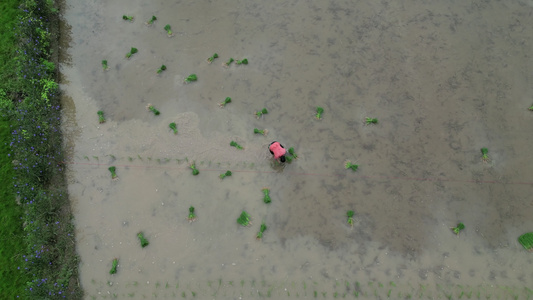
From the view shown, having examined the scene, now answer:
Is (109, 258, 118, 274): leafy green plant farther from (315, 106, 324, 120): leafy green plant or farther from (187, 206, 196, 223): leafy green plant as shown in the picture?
(315, 106, 324, 120): leafy green plant

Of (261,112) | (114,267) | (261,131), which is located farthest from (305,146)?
(114,267)

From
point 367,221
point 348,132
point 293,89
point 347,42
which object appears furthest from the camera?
point 347,42

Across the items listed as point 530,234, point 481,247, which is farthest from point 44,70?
point 530,234

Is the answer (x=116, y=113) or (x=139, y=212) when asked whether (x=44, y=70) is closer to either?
(x=116, y=113)

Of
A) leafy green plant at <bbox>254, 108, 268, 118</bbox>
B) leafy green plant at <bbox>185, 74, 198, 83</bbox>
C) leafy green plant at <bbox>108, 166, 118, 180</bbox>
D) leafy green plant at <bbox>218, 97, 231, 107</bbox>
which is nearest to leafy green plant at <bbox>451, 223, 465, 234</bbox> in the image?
leafy green plant at <bbox>254, 108, 268, 118</bbox>

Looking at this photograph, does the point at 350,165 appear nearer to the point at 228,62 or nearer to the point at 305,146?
the point at 305,146

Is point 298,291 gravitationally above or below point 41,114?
below

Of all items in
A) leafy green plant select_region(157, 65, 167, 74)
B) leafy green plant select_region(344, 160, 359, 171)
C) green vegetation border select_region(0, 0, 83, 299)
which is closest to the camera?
green vegetation border select_region(0, 0, 83, 299)
